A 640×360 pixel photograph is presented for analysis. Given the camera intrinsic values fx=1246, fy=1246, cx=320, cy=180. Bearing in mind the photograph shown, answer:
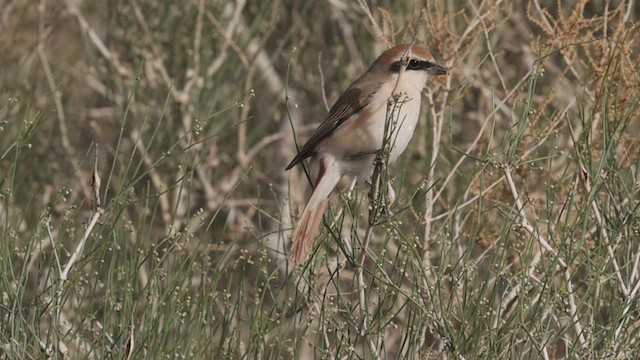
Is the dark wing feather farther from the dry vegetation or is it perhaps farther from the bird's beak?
the bird's beak

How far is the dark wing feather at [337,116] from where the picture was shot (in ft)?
16.7

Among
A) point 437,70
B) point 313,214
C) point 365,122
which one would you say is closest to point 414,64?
point 437,70

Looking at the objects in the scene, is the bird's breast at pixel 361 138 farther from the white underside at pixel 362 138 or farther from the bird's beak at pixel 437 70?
the bird's beak at pixel 437 70

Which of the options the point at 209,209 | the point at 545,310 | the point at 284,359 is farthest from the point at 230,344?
the point at 209,209

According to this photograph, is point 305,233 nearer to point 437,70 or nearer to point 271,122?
point 437,70

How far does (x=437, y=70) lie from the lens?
15.9 feet

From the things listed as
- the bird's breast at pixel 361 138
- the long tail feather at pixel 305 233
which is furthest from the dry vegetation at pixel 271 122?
the bird's breast at pixel 361 138

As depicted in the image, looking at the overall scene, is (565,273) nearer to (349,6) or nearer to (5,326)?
(5,326)

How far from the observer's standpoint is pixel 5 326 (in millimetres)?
3773

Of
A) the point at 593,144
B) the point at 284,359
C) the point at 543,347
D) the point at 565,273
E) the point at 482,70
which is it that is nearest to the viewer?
the point at 543,347

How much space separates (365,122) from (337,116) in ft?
0.40

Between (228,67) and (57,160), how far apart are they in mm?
1185

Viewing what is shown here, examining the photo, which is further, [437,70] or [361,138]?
[361,138]

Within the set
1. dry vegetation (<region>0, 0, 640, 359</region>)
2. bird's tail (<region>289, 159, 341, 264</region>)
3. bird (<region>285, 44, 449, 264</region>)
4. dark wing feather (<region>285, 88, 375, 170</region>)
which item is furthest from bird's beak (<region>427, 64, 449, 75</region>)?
bird's tail (<region>289, 159, 341, 264</region>)
